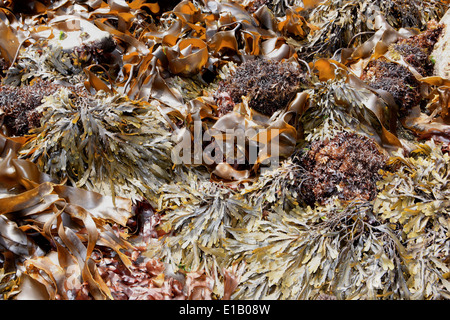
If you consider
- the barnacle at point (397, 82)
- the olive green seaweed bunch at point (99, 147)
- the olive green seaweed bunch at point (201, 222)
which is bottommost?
the olive green seaweed bunch at point (201, 222)

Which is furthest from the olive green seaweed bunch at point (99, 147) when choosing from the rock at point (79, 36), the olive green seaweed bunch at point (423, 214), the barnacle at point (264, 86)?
the olive green seaweed bunch at point (423, 214)

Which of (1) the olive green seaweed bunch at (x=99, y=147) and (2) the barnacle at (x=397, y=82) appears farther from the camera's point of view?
(2) the barnacle at (x=397, y=82)

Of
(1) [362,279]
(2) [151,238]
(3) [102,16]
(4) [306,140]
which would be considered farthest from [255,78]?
(3) [102,16]

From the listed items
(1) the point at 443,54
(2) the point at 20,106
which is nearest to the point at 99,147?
(2) the point at 20,106

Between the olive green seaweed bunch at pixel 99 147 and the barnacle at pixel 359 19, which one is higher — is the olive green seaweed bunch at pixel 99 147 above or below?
below

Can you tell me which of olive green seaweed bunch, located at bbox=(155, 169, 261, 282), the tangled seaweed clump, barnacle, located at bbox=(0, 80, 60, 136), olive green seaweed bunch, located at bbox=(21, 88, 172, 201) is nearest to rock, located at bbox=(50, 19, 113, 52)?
the tangled seaweed clump

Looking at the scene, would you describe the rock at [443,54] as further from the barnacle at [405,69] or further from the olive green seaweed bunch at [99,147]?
the olive green seaweed bunch at [99,147]
